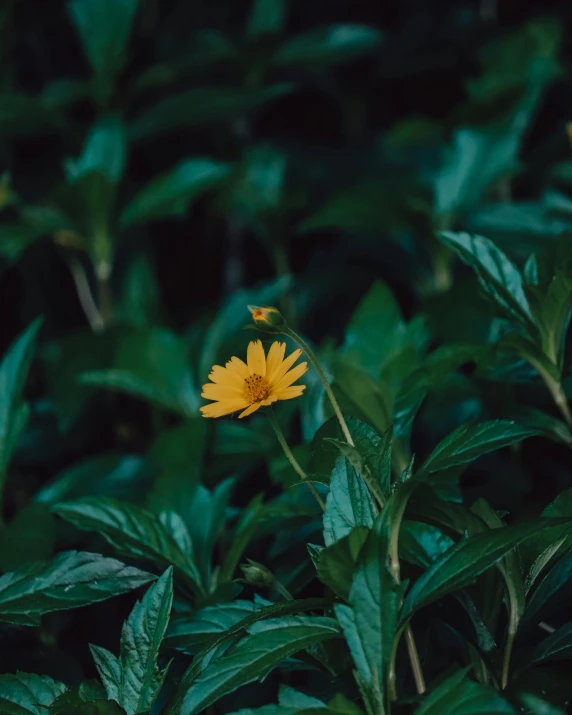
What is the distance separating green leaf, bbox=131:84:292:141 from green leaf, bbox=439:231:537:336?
0.82 m

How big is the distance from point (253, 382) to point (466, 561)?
258mm

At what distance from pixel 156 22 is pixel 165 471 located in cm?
146

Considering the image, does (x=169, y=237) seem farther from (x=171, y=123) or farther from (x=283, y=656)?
(x=283, y=656)

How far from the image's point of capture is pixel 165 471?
100 centimetres

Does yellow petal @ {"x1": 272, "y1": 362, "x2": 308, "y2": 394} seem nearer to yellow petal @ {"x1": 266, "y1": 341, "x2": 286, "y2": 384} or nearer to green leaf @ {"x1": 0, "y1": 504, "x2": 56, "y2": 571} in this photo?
yellow petal @ {"x1": 266, "y1": 341, "x2": 286, "y2": 384}

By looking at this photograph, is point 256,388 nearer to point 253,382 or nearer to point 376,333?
point 253,382

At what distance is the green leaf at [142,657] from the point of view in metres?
0.64

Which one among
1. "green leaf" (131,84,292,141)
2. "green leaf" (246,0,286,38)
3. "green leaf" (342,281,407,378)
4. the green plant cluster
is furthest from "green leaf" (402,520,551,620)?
"green leaf" (246,0,286,38)

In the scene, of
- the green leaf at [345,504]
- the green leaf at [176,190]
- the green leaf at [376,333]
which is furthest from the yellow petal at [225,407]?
the green leaf at [176,190]

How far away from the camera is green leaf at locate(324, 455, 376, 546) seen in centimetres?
65

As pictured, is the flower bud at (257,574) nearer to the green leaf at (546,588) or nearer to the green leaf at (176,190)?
the green leaf at (546,588)

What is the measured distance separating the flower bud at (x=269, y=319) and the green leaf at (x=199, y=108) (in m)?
0.98

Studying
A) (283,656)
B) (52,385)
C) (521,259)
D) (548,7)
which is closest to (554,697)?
(283,656)

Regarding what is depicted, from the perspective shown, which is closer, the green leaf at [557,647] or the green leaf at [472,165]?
the green leaf at [557,647]
